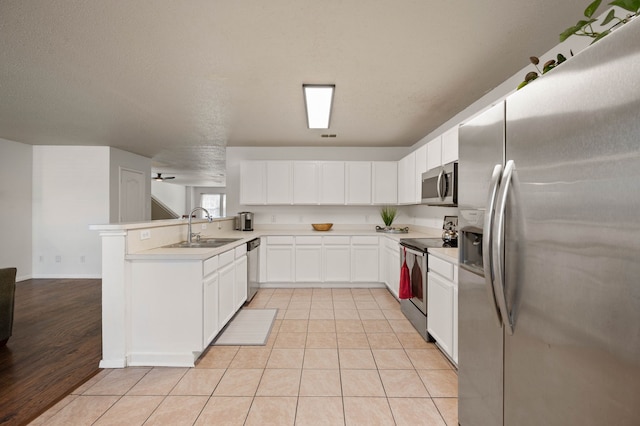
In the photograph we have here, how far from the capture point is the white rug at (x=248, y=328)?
9.16 feet

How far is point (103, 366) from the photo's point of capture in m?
2.34

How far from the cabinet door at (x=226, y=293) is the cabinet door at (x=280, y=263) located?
53.7 inches

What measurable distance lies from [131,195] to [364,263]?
4933 millimetres

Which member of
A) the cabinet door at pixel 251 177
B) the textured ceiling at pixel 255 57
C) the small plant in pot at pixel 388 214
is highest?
the textured ceiling at pixel 255 57

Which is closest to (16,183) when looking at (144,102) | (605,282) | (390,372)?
(144,102)

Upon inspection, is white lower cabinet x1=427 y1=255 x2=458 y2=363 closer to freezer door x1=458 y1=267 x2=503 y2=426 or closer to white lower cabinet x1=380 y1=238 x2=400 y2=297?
freezer door x1=458 y1=267 x2=503 y2=426

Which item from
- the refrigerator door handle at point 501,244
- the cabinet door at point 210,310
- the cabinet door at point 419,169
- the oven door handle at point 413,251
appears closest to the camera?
the refrigerator door handle at point 501,244

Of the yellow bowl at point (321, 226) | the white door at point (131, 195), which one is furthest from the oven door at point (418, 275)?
the white door at point (131, 195)

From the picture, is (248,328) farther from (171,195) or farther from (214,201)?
(214,201)

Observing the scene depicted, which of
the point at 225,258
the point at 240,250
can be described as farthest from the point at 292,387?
the point at 240,250

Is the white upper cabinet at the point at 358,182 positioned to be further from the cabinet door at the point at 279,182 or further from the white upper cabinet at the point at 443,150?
the white upper cabinet at the point at 443,150

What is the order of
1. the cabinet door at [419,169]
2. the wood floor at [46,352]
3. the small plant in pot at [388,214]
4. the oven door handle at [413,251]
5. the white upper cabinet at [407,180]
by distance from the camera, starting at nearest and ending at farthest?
the wood floor at [46,352] → the oven door handle at [413,251] → the cabinet door at [419,169] → the white upper cabinet at [407,180] → the small plant in pot at [388,214]

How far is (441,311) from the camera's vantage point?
245cm

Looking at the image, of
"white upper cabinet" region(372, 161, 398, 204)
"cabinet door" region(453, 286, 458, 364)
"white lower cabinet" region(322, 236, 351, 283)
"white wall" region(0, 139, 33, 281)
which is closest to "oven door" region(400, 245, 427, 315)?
"cabinet door" region(453, 286, 458, 364)
